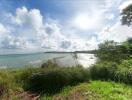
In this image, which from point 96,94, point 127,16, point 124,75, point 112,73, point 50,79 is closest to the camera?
point 96,94

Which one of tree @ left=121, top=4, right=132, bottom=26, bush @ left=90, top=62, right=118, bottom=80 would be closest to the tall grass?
bush @ left=90, top=62, right=118, bottom=80

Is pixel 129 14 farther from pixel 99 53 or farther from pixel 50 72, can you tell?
pixel 50 72

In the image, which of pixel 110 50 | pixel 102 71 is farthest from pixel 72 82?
pixel 110 50

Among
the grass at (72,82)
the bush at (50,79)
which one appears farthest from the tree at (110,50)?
the bush at (50,79)

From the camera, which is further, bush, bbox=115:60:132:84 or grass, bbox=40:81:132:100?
bush, bbox=115:60:132:84

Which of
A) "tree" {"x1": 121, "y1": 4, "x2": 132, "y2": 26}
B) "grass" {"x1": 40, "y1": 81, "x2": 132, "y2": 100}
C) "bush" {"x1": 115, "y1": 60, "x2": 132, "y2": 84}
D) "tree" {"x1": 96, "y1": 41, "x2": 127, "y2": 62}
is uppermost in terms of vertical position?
"tree" {"x1": 121, "y1": 4, "x2": 132, "y2": 26}

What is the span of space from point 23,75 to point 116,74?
14.9 feet

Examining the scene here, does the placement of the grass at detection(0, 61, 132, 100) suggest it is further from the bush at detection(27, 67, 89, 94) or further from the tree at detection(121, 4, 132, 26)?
the tree at detection(121, 4, 132, 26)

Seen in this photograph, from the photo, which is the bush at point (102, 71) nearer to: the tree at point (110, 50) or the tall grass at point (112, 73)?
the tall grass at point (112, 73)

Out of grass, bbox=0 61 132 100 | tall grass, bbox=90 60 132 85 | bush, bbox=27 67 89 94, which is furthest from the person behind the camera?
tall grass, bbox=90 60 132 85

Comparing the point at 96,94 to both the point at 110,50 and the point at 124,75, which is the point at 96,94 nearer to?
the point at 124,75

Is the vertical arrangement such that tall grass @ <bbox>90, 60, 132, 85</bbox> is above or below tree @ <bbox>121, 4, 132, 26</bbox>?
below

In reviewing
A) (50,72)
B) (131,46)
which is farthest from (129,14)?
(50,72)

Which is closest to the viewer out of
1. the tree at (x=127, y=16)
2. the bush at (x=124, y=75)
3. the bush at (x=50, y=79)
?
the bush at (x=50, y=79)
